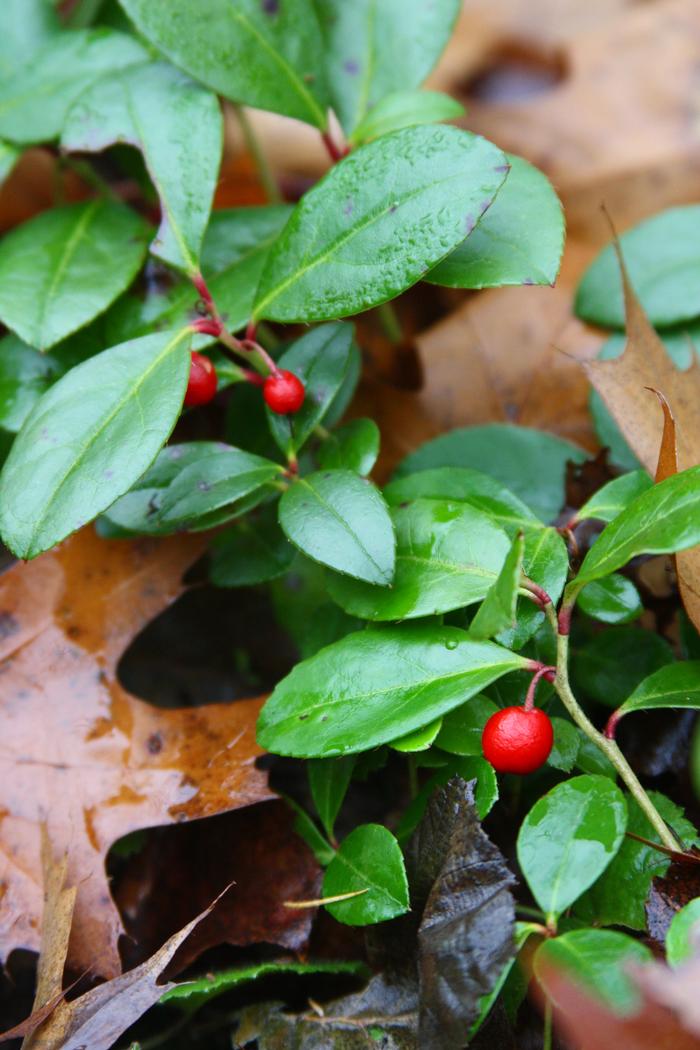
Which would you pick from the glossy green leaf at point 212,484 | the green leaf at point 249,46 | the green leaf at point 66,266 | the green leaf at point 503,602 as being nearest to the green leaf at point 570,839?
the green leaf at point 503,602

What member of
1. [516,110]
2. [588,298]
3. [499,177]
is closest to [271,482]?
[499,177]

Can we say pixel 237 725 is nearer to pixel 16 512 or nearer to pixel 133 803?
pixel 133 803

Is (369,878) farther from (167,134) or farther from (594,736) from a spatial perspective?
(167,134)

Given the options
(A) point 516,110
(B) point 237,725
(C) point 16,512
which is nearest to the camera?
(C) point 16,512

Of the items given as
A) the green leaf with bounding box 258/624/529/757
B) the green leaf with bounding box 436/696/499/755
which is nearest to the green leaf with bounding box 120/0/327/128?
the green leaf with bounding box 258/624/529/757

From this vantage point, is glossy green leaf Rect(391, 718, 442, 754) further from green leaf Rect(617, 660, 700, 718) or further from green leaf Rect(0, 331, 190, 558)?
green leaf Rect(0, 331, 190, 558)

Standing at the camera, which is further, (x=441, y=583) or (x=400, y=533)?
(x=400, y=533)
